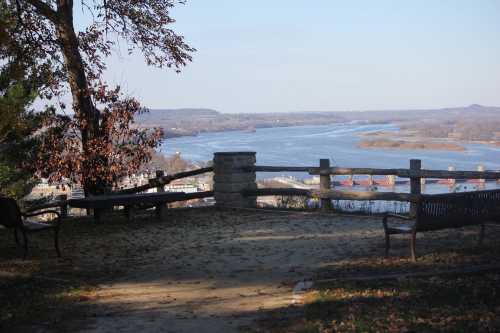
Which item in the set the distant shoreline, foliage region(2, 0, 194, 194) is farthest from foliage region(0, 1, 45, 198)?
the distant shoreline

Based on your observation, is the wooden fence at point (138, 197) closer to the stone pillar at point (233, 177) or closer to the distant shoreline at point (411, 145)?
the stone pillar at point (233, 177)

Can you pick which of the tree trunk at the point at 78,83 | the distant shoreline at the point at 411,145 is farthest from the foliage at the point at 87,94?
the distant shoreline at the point at 411,145

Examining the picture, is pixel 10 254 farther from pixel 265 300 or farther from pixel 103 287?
pixel 265 300

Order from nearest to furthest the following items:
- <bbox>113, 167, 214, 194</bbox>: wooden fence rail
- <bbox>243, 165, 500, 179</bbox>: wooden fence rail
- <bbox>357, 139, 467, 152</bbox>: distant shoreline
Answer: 1. <bbox>243, 165, 500, 179</bbox>: wooden fence rail
2. <bbox>113, 167, 214, 194</bbox>: wooden fence rail
3. <bbox>357, 139, 467, 152</bbox>: distant shoreline

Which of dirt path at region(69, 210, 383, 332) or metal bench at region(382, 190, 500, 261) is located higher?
metal bench at region(382, 190, 500, 261)

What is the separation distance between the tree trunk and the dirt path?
7.65ft

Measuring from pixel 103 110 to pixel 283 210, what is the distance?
14.1 ft

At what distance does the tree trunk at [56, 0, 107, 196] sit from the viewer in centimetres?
1318

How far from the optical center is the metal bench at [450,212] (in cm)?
774

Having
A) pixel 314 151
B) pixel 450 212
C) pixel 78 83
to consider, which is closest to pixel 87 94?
pixel 78 83

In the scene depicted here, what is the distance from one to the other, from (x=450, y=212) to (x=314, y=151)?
20656mm

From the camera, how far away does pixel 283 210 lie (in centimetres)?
1380

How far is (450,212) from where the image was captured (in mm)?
7945

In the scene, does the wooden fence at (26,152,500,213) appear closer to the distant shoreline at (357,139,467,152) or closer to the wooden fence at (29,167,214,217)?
the wooden fence at (29,167,214,217)
